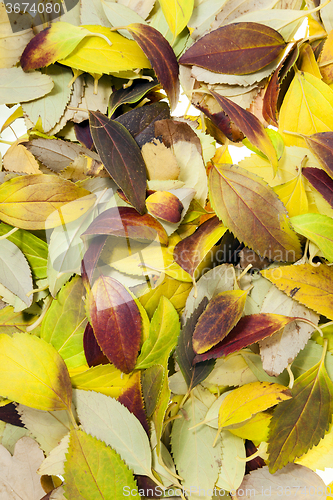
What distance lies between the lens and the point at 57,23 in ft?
1.21

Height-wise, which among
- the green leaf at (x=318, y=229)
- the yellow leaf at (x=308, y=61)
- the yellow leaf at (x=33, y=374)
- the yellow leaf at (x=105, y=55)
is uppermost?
the yellow leaf at (x=105, y=55)

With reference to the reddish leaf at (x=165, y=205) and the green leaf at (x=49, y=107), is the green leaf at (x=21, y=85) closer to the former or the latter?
the green leaf at (x=49, y=107)

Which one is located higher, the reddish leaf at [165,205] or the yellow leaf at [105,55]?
the yellow leaf at [105,55]

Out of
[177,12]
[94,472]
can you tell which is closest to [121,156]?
[177,12]

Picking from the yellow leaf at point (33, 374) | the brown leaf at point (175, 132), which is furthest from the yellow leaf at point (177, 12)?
the yellow leaf at point (33, 374)

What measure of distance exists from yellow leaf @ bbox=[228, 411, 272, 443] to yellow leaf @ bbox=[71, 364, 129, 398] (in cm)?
11

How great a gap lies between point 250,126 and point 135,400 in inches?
11.1

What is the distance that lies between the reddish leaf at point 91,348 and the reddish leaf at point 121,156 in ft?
0.42

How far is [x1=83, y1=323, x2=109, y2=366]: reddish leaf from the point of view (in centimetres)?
37

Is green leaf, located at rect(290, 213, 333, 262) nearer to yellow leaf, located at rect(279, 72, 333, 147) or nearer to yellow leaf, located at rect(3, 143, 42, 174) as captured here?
yellow leaf, located at rect(279, 72, 333, 147)

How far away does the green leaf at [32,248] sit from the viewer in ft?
1.25

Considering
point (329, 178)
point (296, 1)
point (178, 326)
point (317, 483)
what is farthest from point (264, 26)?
point (317, 483)

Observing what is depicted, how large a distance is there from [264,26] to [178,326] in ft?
1.01

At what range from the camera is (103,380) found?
37 cm
